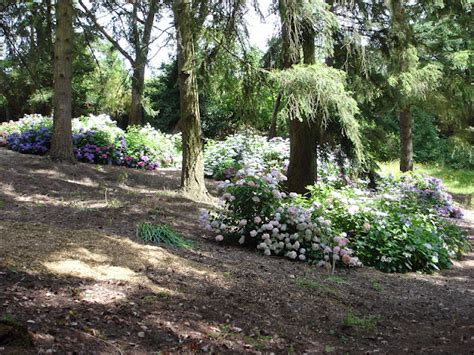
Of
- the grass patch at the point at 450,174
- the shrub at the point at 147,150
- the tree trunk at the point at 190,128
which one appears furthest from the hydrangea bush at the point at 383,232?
the grass patch at the point at 450,174

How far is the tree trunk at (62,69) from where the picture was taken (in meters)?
8.79

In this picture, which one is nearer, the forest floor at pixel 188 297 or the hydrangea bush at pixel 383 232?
the forest floor at pixel 188 297

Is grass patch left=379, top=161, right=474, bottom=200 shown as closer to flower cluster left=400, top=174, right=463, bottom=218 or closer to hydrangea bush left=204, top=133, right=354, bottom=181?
hydrangea bush left=204, top=133, right=354, bottom=181

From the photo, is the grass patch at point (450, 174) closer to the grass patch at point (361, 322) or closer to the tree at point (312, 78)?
the tree at point (312, 78)

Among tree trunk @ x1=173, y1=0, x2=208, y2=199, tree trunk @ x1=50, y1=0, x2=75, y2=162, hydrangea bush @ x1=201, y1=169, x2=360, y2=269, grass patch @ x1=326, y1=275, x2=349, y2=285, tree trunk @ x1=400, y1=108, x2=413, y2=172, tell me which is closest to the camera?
grass patch @ x1=326, y1=275, x2=349, y2=285

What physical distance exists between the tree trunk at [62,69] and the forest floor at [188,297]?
2668mm

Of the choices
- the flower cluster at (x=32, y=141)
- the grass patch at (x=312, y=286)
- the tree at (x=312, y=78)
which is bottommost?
the grass patch at (x=312, y=286)

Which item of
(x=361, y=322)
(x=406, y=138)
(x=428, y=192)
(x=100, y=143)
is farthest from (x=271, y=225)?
(x=406, y=138)

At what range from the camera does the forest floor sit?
3021mm

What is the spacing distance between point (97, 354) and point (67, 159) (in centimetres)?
718

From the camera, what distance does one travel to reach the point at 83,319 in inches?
119

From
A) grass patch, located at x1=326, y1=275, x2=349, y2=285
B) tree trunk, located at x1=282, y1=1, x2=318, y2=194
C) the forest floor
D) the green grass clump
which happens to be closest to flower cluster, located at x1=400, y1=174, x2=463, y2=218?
tree trunk, located at x1=282, y1=1, x2=318, y2=194

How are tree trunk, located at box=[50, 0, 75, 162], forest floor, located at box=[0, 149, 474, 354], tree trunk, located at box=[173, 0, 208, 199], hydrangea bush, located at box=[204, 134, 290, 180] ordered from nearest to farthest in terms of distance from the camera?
forest floor, located at box=[0, 149, 474, 354] < tree trunk, located at box=[173, 0, 208, 199] < tree trunk, located at box=[50, 0, 75, 162] < hydrangea bush, located at box=[204, 134, 290, 180]

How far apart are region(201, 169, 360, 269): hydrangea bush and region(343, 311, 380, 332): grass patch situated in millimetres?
1710
